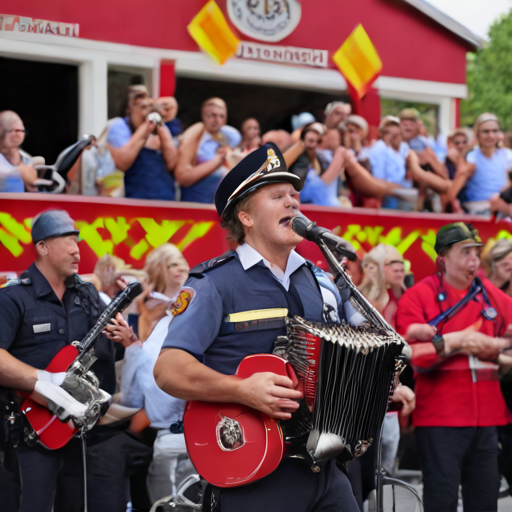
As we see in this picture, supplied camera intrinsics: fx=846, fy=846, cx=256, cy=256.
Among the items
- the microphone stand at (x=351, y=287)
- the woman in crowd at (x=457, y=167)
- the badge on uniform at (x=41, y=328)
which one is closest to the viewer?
the microphone stand at (x=351, y=287)

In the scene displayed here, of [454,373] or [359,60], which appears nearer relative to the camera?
[454,373]

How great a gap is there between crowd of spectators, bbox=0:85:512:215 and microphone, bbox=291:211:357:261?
235cm

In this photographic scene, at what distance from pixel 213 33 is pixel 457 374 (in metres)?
2.68

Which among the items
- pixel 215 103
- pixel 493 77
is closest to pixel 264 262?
pixel 215 103

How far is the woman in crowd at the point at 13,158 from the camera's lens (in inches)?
188

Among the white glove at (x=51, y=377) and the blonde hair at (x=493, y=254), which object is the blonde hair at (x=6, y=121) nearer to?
the white glove at (x=51, y=377)

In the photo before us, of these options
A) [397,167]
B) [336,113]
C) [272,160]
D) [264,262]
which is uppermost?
[336,113]

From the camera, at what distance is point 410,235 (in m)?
6.45

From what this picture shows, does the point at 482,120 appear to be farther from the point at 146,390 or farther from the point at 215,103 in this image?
the point at 146,390

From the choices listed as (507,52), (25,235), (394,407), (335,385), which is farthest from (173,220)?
(507,52)

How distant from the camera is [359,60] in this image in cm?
624

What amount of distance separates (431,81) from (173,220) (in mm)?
2575

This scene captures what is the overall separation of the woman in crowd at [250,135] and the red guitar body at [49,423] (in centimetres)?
203

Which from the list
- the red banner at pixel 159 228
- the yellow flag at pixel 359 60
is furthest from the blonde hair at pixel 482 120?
the yellow flag at pixel 359 60
